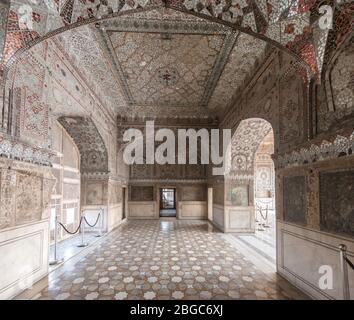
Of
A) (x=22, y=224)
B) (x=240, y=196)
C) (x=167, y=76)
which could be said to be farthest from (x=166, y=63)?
(x=240, y=196)

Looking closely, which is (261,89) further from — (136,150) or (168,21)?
(136,150)

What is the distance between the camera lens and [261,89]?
5098 mm

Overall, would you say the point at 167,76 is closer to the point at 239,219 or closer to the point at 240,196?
the point at 240,196

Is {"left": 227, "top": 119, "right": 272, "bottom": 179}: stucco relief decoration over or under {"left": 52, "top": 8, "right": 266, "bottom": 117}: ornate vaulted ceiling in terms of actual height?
under

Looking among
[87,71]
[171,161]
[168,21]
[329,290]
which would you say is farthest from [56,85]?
[171,161]

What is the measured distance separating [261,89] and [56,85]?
4485mm

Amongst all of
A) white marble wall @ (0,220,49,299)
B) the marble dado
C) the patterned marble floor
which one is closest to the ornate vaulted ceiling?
the marble dado

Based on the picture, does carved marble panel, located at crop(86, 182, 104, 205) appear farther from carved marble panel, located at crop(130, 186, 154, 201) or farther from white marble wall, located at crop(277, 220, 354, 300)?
white marble wall, located at crop(277, 220, 354, 300)

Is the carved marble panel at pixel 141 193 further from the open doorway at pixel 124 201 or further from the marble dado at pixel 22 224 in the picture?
the marble dado at pixel 22 224

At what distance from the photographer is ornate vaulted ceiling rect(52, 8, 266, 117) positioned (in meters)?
4.11

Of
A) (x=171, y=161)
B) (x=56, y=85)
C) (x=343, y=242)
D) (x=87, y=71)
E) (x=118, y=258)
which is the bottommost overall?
(x=118, y=258)
